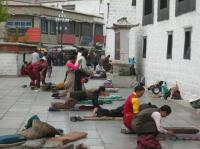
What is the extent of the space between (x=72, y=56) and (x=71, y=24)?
2134 inches

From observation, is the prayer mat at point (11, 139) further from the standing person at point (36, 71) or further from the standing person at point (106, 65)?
the standing person at point (106, 65)

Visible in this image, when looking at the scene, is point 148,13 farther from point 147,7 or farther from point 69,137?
point 69,137

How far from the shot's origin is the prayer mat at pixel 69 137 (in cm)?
1040

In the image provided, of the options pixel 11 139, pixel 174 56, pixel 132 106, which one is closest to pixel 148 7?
pixel 174 56

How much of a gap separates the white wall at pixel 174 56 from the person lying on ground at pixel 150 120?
665 centimetres

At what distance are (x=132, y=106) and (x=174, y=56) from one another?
9147 mm

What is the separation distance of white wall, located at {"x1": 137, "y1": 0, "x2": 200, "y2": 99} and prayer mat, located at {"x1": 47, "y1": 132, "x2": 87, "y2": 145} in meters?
6.72

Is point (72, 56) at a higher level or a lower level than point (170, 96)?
higher

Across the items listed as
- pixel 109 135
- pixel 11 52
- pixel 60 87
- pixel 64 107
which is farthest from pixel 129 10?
pixel 109 135

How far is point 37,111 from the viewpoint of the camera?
15.5m

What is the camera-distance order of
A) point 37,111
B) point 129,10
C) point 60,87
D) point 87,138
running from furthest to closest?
1. point 129,10
2. point 60,87
3. point 37,111
4. point 87,138

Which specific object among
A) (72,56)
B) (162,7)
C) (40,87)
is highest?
(162,7)

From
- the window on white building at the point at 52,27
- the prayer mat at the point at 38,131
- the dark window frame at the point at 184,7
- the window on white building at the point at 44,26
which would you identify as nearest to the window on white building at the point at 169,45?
the dark window frame at the point at 184,7

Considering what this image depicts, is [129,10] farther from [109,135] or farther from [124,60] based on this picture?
[109,135]
